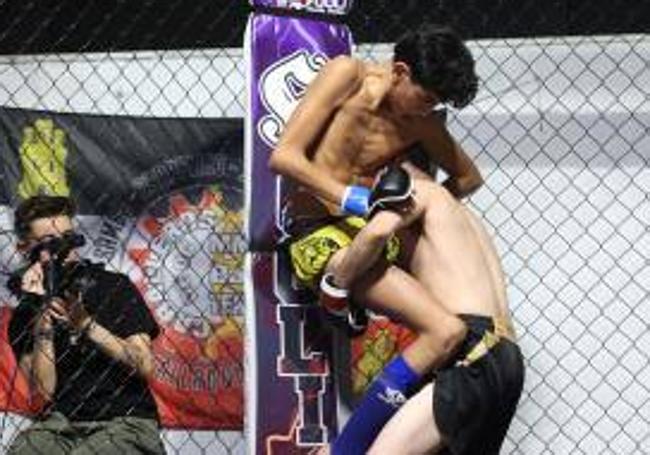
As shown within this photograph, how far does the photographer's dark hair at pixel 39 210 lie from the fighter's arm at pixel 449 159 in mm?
1059

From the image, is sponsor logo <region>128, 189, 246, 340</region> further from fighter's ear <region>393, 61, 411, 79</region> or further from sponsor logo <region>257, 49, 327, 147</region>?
fighter's ear <region>393, 61, 411, 79</region>

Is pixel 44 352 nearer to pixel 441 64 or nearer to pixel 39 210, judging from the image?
pixel 39 210

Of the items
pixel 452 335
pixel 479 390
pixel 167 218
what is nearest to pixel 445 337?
pixel 452 335

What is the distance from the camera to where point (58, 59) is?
5191 millimetres

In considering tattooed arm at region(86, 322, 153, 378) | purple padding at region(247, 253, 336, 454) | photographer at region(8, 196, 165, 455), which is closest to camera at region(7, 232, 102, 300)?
photographer at region(8, 196, 165, 455)

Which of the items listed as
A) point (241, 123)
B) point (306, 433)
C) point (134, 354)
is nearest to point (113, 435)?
point (134, 354)

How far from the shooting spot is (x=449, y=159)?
4352 millimetres

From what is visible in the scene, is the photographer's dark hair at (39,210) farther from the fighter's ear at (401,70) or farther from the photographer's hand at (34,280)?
the fighter's ear at (401,70)

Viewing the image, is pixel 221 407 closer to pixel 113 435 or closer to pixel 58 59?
pixel 113 435

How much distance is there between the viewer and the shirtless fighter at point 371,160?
3.86m

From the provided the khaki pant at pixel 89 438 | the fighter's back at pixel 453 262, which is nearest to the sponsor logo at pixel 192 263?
the khaki pant at pixel 89 438

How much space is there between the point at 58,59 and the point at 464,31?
1430 millimetres

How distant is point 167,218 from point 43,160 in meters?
0.46

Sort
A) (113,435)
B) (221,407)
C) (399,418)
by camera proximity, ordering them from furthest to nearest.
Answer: (221,407) < (113,435) < (399,418)
